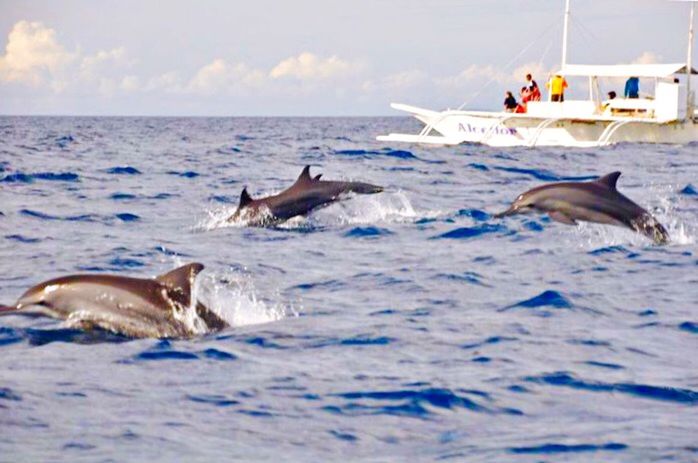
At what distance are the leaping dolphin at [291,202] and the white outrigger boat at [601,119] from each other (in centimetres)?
2475

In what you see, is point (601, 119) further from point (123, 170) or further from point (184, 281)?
point (184, 281)

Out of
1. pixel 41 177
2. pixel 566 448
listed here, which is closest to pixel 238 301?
pixel 566 448

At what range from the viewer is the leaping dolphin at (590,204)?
45.8 feet

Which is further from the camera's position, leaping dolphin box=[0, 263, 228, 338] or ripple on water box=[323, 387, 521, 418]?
leaping dolphin box=[0, 263, 228, 338]

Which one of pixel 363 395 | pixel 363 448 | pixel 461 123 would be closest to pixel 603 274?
pixel 363 395

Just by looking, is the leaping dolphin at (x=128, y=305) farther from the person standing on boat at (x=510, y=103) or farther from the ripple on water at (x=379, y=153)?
the person standing on boat at (x=510, y=103)

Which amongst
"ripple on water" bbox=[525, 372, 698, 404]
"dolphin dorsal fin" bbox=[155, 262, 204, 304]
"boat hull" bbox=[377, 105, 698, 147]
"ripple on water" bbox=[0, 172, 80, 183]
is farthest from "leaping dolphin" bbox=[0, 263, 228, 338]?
"boat hull" bbox=[377, 105, 698, 147]

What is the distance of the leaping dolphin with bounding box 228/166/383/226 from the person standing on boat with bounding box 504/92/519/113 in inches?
1053

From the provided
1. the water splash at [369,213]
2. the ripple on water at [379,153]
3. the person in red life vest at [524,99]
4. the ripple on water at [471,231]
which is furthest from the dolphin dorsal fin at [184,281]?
the person in red life vest at [524,99]

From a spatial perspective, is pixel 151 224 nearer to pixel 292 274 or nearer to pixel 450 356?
pixel 292 274

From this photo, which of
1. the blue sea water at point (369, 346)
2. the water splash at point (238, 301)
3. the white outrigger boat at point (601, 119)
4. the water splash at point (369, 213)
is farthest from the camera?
the white outrigger boat at point (601, 119)

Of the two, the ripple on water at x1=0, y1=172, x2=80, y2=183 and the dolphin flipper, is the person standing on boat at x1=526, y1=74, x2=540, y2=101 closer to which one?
the ripple on water at x1=0, y1=172, x2=80, y2=183

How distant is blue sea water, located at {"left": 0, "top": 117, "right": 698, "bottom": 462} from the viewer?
6.59 meters

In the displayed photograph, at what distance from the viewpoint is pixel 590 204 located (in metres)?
14.0
